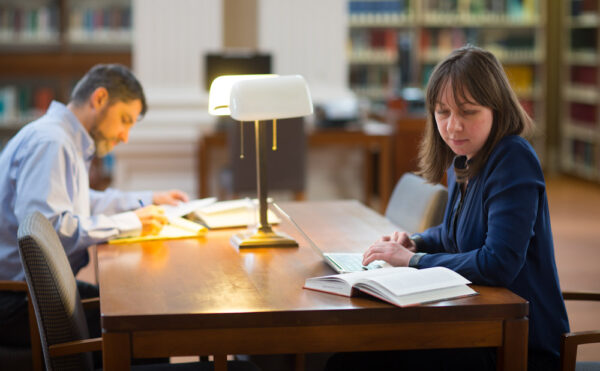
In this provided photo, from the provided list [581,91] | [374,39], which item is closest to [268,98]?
[374,39]

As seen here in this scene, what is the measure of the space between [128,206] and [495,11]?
595cm

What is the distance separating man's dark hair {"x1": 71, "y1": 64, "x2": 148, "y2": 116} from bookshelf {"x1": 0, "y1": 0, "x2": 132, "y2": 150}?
4.61 m

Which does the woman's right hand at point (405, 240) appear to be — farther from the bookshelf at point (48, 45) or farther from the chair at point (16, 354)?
the bookshelf at point (48, 45)

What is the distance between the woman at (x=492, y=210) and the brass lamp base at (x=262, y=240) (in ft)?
1.32

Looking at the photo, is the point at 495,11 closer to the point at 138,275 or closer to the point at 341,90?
the point at 341,90

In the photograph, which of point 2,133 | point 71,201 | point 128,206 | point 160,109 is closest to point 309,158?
point 160,109

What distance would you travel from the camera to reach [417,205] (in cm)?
254

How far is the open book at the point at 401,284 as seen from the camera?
5.13ft

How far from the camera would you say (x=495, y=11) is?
7.80 m

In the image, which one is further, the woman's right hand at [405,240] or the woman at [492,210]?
the woman's right hand at [405,240]

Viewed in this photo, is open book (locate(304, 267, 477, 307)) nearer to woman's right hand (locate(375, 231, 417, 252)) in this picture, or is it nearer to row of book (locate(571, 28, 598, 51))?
woman's right hand (locate(375, 231, 417, 252))

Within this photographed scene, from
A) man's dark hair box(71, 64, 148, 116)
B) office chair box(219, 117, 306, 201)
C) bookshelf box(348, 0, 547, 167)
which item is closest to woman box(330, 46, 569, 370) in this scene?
man's dark hair box(71, 64, 148, 116)

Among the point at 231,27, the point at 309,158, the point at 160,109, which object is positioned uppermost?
the point at 231,27

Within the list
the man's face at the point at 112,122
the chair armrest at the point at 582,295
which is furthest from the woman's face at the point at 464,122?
the man's face at the point at 112,122
